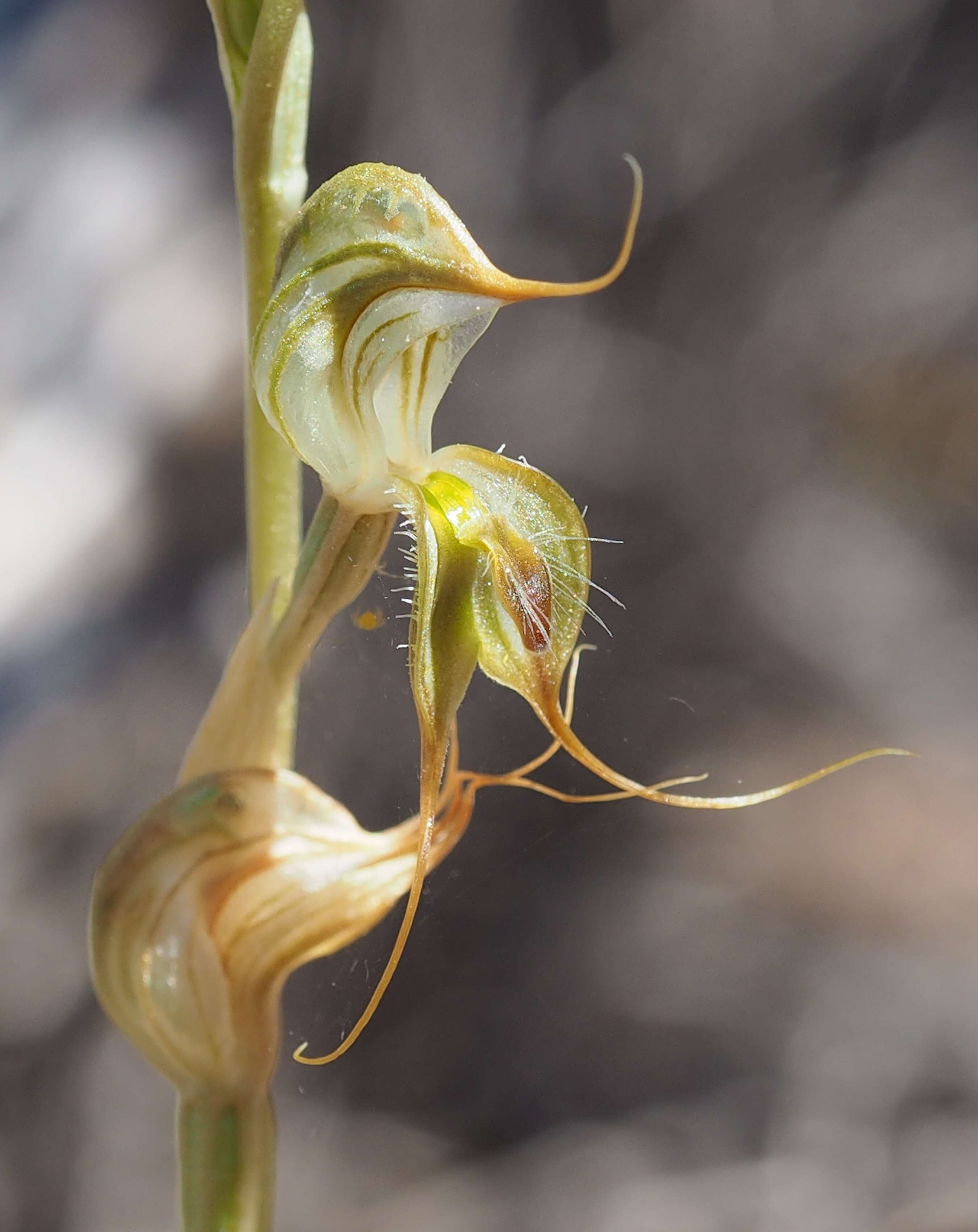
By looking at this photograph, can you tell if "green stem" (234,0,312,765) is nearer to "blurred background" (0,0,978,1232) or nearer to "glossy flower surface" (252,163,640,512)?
"glossy flower surface" (252,163,640,512)

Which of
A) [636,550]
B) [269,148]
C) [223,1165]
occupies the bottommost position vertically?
[223,1165]

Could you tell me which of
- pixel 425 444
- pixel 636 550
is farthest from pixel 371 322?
pixel 636 550

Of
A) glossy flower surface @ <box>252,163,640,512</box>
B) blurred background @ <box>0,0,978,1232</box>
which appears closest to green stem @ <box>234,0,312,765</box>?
glossy flower surface @ <box>252,163,640,512</box>

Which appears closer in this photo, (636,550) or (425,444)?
(425,444)

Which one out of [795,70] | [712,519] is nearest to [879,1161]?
[712,519]

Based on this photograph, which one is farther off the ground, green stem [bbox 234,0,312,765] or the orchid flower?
green stem [bbox 234,0,312,765]

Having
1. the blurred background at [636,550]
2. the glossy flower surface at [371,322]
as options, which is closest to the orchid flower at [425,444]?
the glossy flower surface at [371,322]

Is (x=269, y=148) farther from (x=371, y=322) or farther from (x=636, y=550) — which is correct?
(x=636, y=550)
